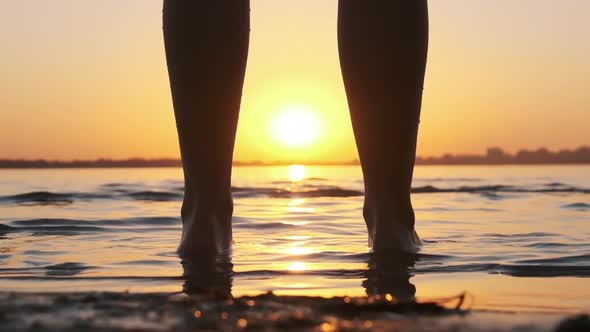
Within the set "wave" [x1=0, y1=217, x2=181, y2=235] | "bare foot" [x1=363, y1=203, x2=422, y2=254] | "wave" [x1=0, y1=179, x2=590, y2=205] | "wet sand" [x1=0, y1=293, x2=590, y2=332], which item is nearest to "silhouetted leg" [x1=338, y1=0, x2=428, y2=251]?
"bare foot" [x1=363, y1=203, x2=422, y2=254]

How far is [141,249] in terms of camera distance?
10.2 feet

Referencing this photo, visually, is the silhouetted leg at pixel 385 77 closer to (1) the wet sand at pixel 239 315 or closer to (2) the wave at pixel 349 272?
(2) the wave at pixel 349 272

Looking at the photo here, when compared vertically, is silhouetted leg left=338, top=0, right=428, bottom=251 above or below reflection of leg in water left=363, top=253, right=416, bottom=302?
above

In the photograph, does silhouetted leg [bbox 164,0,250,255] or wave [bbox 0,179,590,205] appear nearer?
silhouetted leg [bbox 164,0,250,255]

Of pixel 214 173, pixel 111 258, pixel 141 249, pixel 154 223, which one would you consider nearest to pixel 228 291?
pixel 214 173

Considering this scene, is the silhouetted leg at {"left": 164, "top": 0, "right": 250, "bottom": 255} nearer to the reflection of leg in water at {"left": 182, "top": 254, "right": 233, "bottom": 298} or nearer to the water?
the reflection of leg in water at {"left": 182, "top": 254, "right": 233, "bottom": 298}

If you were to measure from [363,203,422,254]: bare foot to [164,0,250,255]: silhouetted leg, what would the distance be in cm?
51

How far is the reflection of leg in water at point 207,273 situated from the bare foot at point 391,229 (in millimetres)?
486

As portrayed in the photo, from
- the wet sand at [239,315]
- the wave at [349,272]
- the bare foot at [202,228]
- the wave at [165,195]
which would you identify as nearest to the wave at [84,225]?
the bare foot at [202,228]

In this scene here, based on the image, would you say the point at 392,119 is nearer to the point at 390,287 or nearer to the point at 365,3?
the point at 365,3

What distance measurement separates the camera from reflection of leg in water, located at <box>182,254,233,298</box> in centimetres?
208

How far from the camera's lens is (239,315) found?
4.20ft

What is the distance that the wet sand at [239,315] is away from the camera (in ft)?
3.95

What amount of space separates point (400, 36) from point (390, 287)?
83cm
